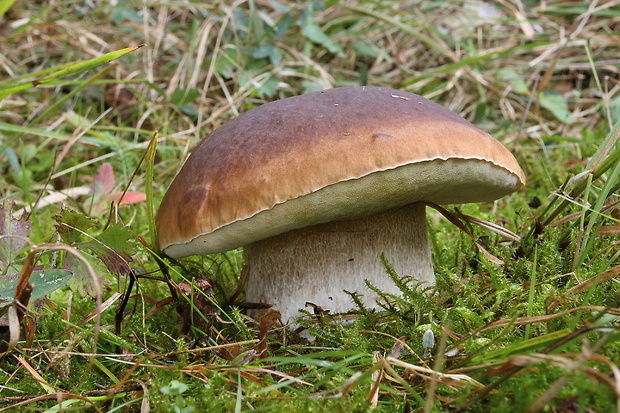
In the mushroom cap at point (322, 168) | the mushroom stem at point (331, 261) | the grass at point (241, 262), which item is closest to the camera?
the grass at point (241, 262)

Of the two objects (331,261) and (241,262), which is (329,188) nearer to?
(331,261)

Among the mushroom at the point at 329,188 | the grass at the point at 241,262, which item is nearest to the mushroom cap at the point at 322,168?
the mushroom at the point at 329,188

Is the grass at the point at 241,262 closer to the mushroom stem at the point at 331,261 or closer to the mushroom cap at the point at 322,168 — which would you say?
the mushroom stem at the point at 331,261

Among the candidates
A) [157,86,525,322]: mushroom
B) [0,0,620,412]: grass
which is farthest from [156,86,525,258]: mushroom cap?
[0,0,620,412]: grass

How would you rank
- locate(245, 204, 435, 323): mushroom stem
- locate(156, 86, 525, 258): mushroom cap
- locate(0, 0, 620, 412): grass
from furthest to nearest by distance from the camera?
locate(245, 204, 435, 323): mushroom stem → locate(156, 86, 525, 258): mushroom cap → locate(0, 0, 620, 412): grass

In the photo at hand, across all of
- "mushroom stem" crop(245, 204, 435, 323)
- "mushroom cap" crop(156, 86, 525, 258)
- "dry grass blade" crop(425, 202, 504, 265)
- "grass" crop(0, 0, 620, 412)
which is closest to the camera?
"grass" crop(0, 0, 620, 412)

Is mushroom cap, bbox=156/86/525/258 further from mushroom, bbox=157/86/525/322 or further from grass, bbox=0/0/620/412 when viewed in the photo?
grass, bbox=0/0/620/412

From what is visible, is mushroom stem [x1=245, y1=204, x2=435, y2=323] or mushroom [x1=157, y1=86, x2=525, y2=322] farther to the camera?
mushroom stem [x1=245, y1=204, x2=435, y2=323]
